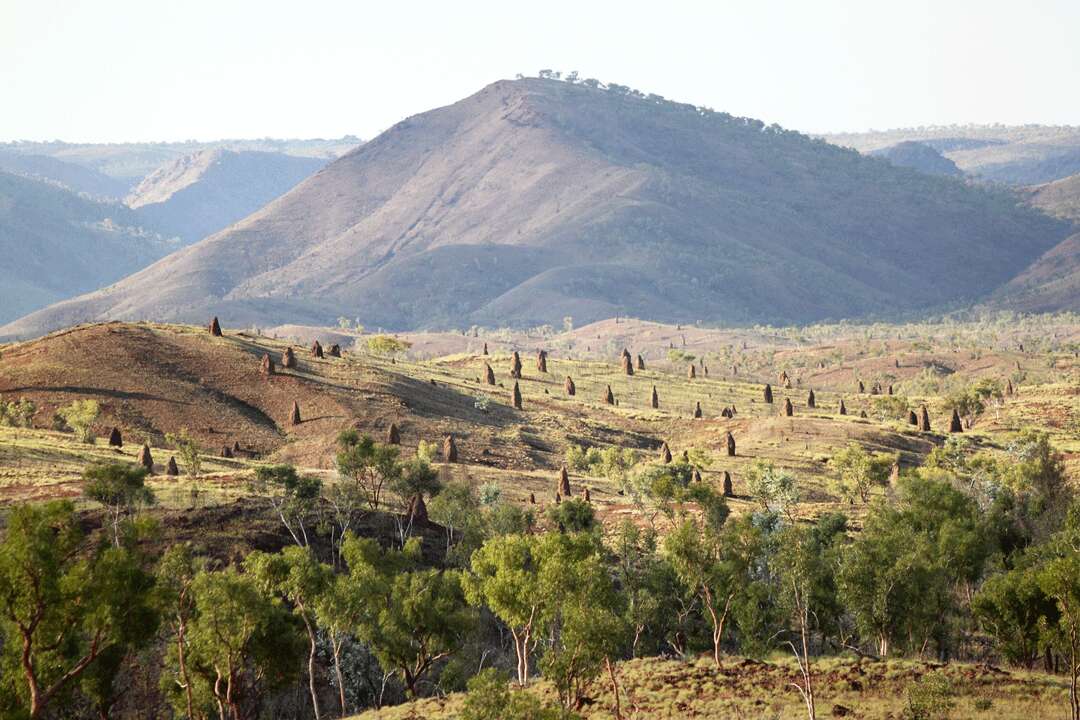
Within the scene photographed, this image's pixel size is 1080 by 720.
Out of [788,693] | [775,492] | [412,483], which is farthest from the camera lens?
[775,492]

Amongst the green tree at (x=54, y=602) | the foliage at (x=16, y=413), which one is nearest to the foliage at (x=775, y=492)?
the green tree at (x=54, y=602)

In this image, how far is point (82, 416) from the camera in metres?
88.9

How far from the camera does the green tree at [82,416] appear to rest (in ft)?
282

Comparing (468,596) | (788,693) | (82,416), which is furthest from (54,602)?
(82,416)

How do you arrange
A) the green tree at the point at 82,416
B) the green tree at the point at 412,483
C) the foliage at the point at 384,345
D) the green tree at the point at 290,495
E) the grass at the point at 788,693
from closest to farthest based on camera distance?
the grass at the point at 788,693, the green tree at the point at 290,495, the green tree at the point at 412,483, the green tree at the point at 82,416, the foliage at the point at 384,345

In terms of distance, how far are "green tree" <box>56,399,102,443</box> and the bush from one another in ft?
195

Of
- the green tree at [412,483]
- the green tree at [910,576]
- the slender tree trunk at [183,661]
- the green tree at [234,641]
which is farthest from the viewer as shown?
the green tree at [412,483]

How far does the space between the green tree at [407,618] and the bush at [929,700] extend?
57.2 ft

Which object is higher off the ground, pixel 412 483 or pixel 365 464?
pixel 365 464

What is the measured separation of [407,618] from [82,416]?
4728 centimetres

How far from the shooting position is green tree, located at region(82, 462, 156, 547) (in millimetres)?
57250

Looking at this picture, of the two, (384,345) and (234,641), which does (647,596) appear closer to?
(234,641)

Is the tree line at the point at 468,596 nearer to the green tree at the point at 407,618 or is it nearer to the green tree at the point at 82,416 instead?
the green tree at the point at 407,618

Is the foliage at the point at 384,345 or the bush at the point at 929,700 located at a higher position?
the foliage at the point at 384,345
